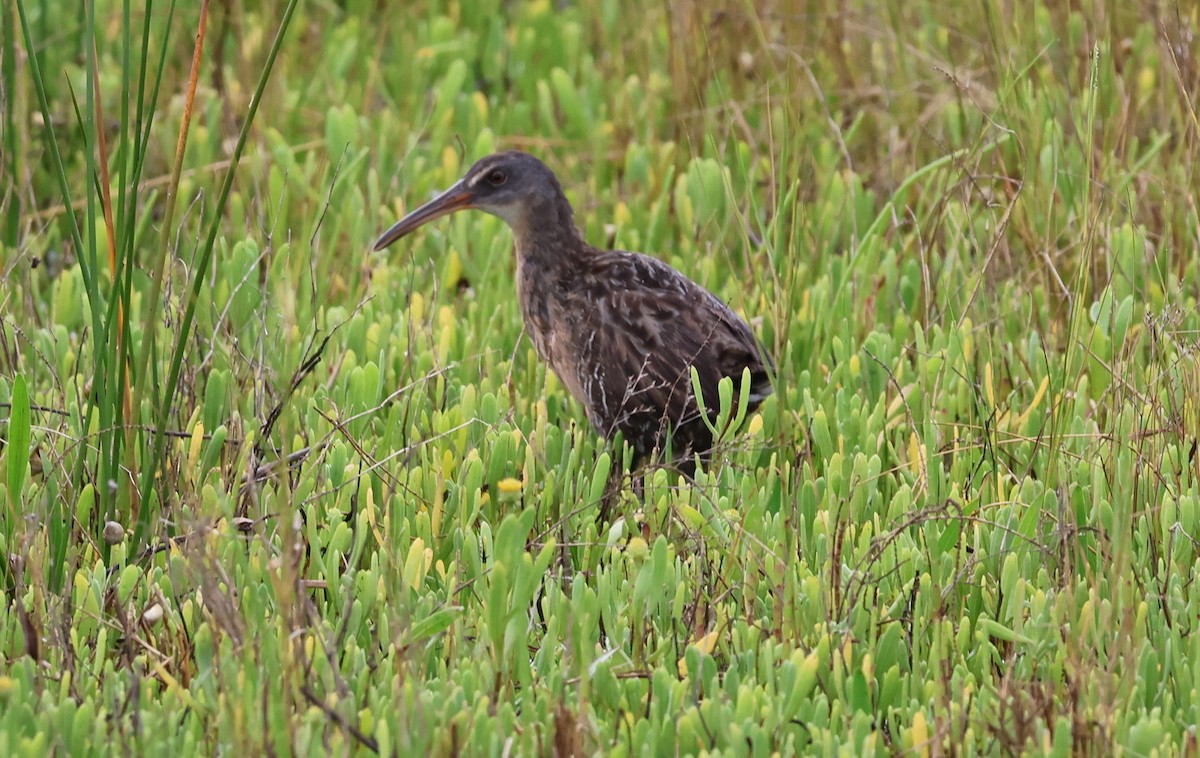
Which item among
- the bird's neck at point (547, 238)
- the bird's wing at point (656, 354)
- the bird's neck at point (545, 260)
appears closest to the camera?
the bird's wing at point (656, 354)

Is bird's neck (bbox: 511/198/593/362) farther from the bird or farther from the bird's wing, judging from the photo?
the bird's wing

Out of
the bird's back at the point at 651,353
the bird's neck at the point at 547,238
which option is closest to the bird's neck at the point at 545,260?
the bird's neck at the point at 547,238

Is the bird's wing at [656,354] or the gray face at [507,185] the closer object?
the bird's wing at [656,354]

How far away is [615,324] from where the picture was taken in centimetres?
495

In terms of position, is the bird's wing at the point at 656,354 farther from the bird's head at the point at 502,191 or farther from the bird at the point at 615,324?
the bird's head at the point at 502,191

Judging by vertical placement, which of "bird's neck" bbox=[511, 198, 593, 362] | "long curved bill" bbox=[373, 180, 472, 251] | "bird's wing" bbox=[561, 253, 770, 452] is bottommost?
"bird's wing" bbox=[561, 253, 770, 452]

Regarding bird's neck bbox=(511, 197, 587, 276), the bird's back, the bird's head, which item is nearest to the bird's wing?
the bird's back

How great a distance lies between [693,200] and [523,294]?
3.80 ft

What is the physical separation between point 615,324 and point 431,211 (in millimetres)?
824

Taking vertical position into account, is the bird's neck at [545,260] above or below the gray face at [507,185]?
below

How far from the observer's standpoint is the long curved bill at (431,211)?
17.5 feet

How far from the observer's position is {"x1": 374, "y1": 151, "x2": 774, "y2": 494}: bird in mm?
4773

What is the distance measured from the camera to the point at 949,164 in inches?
234

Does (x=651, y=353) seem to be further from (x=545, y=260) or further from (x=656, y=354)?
(x=545, y=260)
